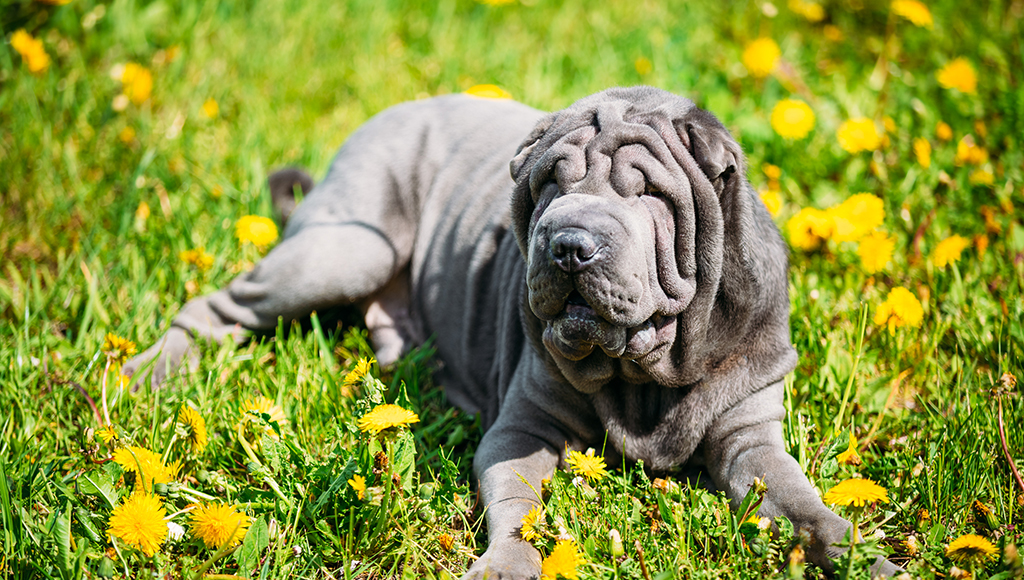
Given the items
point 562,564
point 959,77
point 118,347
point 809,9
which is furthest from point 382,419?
point 809,9

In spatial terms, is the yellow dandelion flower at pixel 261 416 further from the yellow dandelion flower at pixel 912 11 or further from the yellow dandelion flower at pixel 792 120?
the yellow dandelion flower at pixel 912 11

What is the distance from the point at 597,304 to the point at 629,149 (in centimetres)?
45

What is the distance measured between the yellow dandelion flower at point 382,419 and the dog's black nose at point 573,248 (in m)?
0.57

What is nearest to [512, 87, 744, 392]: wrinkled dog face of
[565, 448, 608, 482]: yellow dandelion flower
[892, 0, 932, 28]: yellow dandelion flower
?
[565, 448, 608, 482]: yellow dandelion flower

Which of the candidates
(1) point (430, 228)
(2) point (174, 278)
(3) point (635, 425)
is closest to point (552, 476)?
(3) point (635, 425)

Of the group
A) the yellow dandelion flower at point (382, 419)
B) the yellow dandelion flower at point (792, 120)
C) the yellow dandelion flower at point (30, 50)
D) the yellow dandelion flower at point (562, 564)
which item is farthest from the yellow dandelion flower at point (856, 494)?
the yellow dandelion flower at point (30, 50)

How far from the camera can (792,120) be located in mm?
4043

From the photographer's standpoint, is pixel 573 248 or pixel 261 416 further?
pixel 261 416

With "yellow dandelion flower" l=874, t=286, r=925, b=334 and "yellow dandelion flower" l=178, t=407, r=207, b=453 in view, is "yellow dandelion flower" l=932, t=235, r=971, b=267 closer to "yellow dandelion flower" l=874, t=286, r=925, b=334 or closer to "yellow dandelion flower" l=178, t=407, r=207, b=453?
"yellow dandelion flower" l=874, t=286, r=925, b=334

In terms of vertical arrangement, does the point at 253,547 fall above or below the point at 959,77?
below

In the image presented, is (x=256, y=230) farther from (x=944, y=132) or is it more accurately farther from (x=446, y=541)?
(x=944, y=132)

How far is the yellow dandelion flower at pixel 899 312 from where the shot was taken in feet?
9.57

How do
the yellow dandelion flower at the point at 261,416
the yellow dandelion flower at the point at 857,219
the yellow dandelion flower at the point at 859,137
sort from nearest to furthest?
the yellow dandelion flower at the point at 261,416 → the yellow dandelion flower at the point at 857,219 → the yellow dandelion flower at the point at 859,137

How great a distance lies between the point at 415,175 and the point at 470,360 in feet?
3.09
